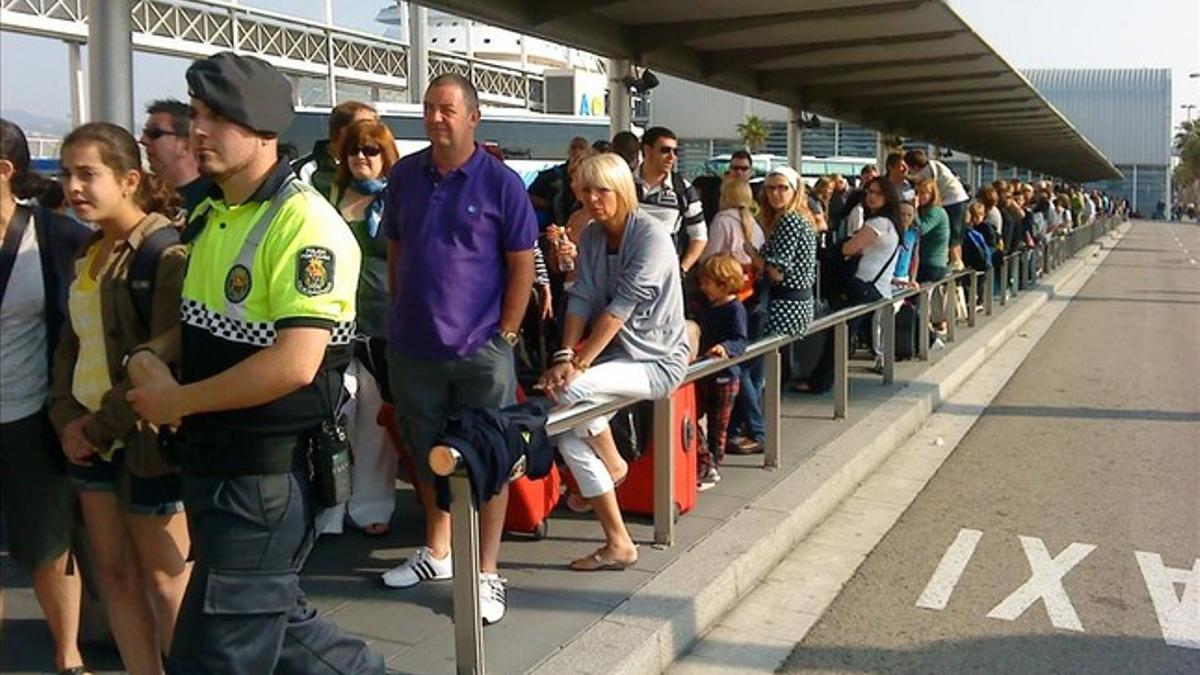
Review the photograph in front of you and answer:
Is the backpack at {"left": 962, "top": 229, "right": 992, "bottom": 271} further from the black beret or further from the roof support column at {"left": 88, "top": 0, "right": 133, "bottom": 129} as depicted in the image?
the black beret

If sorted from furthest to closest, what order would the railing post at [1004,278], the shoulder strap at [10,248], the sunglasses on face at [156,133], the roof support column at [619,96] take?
the railing post at [1004,278] → the roof support column at [619,96] → the sunglasses on face at [156,133] → the shoulder strap at [10,248]

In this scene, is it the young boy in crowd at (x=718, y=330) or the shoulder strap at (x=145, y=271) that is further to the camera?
the young boy in crowd at (x=718, y=330)

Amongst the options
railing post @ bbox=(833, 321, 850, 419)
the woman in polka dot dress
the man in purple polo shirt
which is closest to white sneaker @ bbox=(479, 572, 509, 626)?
the man in purple polo shirt

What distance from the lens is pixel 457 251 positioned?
3906mm

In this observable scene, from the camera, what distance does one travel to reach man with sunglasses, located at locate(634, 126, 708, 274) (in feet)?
20.4

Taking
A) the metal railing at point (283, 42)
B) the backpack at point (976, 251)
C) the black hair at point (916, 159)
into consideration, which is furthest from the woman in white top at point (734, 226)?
the metal railing at point (283, 42)

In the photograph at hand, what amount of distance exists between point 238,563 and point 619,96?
6472 millimetres

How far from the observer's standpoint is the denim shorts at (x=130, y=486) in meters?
3.02

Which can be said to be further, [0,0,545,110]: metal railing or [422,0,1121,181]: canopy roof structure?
[0,0,545,110]: metal railing

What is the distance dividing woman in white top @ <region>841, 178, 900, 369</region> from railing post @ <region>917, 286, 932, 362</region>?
1207mm

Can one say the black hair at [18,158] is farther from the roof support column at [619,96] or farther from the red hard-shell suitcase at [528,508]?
the roof support column at [619,96]

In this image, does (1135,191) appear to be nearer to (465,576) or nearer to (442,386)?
(442,386)

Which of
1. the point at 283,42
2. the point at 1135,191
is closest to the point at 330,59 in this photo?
the point at 283,42

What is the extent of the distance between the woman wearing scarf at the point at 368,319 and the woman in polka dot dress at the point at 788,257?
2.62 m
